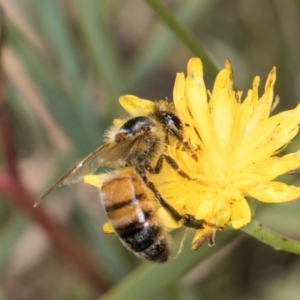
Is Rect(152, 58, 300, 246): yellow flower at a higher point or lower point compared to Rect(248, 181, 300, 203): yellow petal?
higher

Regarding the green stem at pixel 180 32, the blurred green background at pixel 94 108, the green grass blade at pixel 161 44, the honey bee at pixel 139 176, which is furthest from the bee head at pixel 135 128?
the green grass blade at pixel 161 44

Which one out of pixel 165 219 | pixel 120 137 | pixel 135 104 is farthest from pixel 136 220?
pixel 135 104

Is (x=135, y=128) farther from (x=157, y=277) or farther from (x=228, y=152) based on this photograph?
(x=157, y=277)

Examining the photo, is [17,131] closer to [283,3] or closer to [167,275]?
[283,3]

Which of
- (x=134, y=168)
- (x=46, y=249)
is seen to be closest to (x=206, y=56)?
(x=134, y=168)

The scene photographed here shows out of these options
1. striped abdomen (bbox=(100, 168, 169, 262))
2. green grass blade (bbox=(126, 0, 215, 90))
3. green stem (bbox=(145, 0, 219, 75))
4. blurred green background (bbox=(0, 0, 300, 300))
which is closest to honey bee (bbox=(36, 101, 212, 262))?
striped abdomen (bbox=(100, 168, 169, 262))

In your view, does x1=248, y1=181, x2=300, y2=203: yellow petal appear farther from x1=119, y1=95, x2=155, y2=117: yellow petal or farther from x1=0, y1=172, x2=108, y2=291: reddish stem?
x1=0, y1=172, x2=108, y2=291: reddish stem

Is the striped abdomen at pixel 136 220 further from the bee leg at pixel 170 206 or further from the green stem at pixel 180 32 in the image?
the green stem at pixel 180 32
